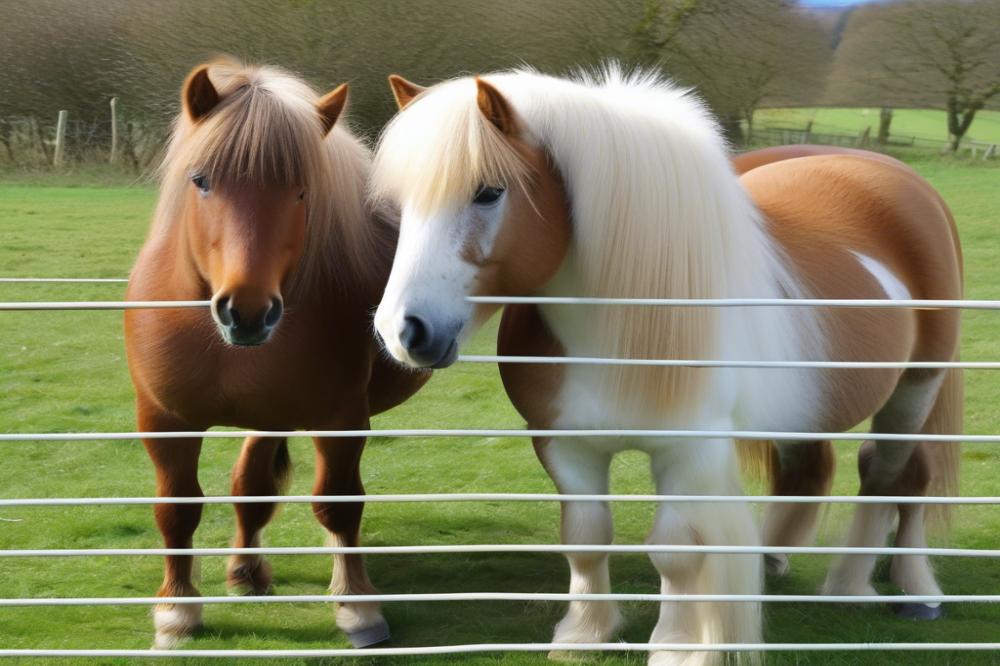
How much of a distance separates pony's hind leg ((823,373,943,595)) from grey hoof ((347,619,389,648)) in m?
1.31

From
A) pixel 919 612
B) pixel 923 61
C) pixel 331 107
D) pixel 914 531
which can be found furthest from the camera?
pixel 923 61

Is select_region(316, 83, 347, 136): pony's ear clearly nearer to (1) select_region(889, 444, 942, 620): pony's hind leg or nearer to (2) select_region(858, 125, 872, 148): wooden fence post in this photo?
(1) select_region(889, 444, 942, 620): pony's hind leg

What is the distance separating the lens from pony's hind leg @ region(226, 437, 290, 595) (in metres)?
3.05

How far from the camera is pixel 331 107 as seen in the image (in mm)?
2512

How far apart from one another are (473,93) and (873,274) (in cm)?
129

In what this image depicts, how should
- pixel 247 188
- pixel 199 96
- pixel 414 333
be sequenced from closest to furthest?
pixel 414 333
pixel 247 188
pixel 199 96

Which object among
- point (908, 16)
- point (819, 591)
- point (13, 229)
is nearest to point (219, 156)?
point (819, 591)

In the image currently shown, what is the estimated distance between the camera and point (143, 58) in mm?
9328

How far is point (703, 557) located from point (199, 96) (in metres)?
1.56

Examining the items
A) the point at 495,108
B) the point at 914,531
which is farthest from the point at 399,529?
the point at 495,108

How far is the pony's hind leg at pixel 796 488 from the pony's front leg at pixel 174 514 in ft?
5.80

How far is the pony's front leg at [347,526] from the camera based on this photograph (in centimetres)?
269

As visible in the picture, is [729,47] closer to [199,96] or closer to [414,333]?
[199,96]

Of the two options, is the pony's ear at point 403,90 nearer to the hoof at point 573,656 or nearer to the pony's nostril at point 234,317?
the pony's nostril at point 234,317
